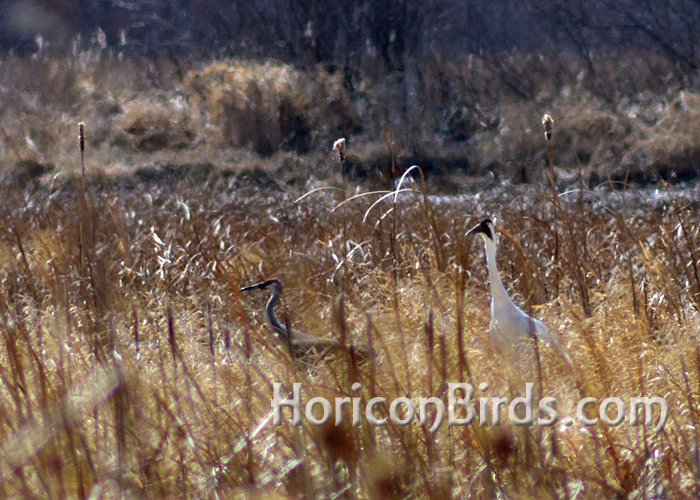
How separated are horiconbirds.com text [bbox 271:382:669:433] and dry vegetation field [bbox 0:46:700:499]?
27mm

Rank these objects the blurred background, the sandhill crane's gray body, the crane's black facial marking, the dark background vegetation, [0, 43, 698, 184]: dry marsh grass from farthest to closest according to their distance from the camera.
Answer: the dark background vegetation < the blurred background < [0, 43, 698, 184]: dry marsh grass < the crane's black facial marking < the sandhill crane's gray body

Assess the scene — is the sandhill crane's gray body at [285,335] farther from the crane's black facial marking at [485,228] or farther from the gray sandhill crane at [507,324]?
the crane's black facial marking at [485,228]

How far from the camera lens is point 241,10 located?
16688mm

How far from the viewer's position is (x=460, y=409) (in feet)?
5.55

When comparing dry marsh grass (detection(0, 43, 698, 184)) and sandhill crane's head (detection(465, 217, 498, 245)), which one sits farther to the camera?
dry marsh grass (detection(0, 43, 698, 184))

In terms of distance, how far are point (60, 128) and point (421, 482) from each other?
1355cm

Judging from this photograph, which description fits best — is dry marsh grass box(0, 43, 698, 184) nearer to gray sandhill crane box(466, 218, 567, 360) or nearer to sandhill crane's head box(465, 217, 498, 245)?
sandhill crane's head box(465, 217, 498, 245)

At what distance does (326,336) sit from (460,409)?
15.2 inches

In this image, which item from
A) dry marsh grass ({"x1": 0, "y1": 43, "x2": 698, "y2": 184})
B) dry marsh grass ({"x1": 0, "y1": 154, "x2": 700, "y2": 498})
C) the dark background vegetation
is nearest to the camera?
dry marsh grass ({"x1": 0, "y1": 154, "x2": 700, "y2": 498})

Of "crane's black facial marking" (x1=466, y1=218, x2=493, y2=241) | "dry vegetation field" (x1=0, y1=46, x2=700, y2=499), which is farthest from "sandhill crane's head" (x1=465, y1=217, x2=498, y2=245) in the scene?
"dry vegetation field" (x1=0, y1=46, x2=700, y2=499)

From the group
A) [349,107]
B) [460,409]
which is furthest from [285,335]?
[349,107]

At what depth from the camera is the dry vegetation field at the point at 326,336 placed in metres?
1.37

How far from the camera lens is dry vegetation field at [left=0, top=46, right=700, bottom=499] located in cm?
137

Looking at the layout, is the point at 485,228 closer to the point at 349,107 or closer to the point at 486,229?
the point at 486,229
